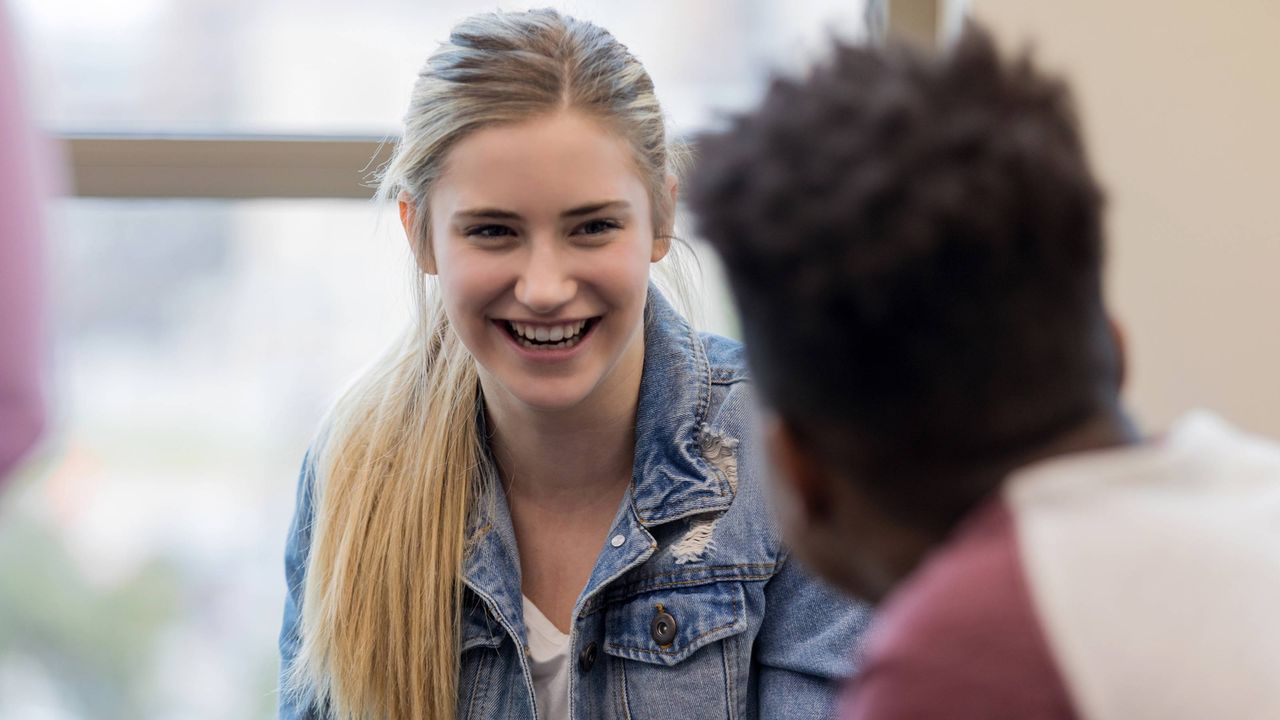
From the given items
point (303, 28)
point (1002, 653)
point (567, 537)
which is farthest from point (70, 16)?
point (1002, 653)

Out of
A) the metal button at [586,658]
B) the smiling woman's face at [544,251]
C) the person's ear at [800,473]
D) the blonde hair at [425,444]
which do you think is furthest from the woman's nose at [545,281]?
the person's ear at [800,473]

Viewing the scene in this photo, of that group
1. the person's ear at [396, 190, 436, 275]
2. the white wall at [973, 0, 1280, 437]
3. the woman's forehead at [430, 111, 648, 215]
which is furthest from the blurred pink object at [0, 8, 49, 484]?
the white wall at [973, 0, 1280, 437]

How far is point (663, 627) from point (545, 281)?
15.4 inches

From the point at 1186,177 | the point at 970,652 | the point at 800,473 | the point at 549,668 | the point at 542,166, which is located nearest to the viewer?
the point at 970,652

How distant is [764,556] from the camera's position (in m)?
1.43

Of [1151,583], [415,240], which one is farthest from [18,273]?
[415,240]

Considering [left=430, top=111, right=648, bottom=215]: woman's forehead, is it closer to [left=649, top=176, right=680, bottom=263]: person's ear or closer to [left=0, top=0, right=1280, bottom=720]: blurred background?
[left=649, top=176, right=680, bottom=263]: person's ear

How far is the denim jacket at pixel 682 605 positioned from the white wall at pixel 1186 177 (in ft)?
1.72

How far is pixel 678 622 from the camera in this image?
140cm

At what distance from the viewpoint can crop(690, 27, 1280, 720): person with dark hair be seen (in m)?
0.61

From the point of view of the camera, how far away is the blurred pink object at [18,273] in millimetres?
635

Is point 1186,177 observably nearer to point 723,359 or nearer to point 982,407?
point 723,359

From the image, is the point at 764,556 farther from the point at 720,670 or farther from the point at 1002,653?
the point at 1002,653

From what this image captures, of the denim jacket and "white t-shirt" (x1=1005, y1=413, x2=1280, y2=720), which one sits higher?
"white t-shirt" (x1=1005, y1=413, x2=1280, y2=720)
